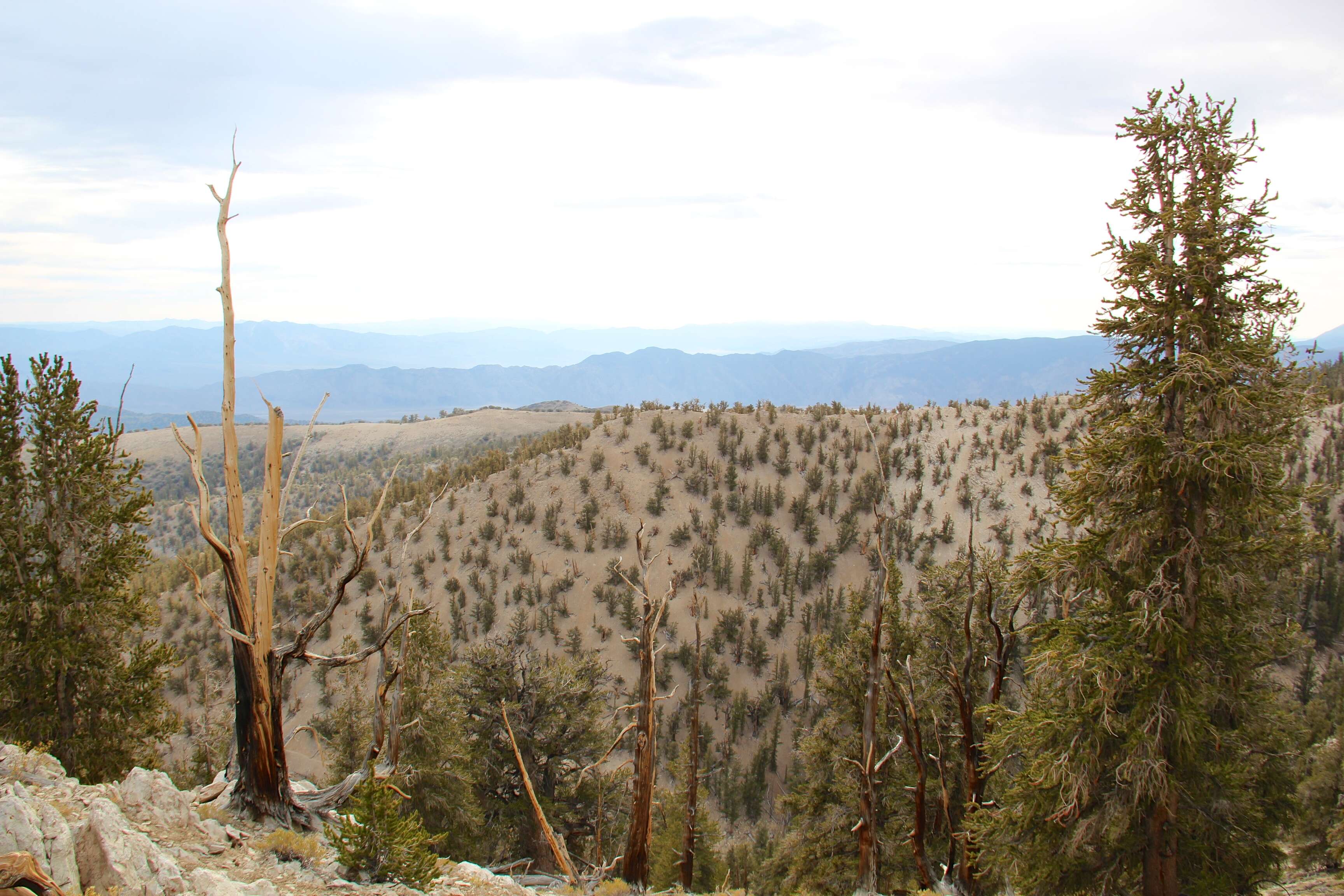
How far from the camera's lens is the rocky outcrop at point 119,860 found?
15.2 ft

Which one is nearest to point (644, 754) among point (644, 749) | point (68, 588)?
point (644, 749)

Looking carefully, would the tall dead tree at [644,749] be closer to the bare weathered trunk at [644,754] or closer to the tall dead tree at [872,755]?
the bare weathered trunk at [644,754]

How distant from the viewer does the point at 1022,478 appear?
33.1m

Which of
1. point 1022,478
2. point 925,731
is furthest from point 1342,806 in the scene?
point 1022,478

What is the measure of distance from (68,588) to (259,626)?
259 inches

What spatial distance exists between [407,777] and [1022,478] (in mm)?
30609

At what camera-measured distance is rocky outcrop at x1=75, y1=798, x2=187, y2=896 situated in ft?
15.2

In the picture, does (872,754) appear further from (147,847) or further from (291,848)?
(147,847)

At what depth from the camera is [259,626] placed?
23.6 feet

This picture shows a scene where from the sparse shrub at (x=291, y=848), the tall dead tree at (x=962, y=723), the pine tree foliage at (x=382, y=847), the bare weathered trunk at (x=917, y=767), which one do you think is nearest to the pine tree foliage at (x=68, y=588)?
the sparse shrub at (x=291, y=848)

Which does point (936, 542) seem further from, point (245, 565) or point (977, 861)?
point (245, 565)

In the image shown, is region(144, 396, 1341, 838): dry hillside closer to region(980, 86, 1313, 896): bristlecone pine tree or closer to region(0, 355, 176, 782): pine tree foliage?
region(0, 355, 176, 782): pine tree foliage

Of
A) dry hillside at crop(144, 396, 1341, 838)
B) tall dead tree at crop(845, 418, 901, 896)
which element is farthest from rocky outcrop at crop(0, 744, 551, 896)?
dry hillside at crop(144, 396, 1341, 838)

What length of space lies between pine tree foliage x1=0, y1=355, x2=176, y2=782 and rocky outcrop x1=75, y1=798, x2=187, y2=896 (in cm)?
753
